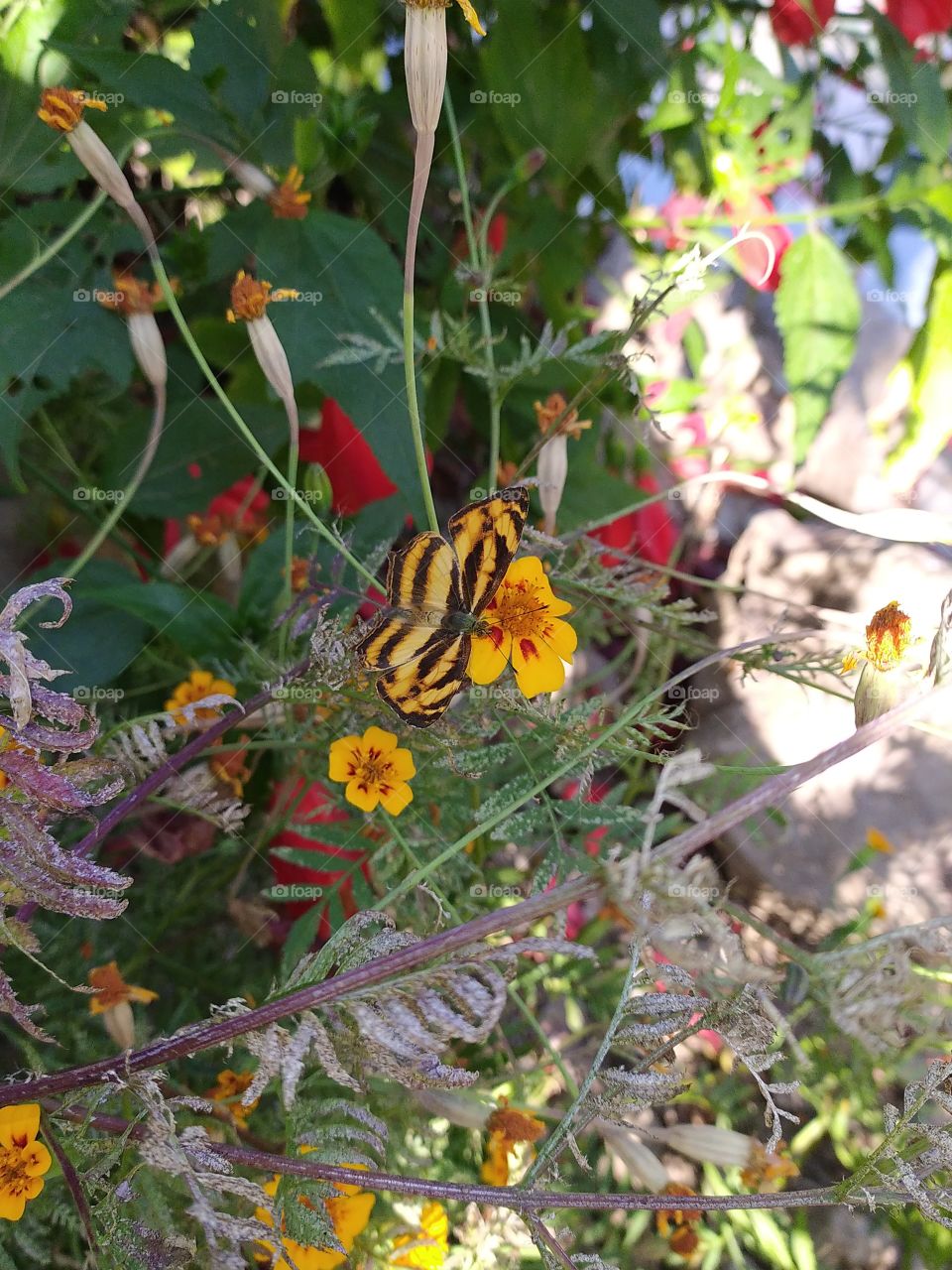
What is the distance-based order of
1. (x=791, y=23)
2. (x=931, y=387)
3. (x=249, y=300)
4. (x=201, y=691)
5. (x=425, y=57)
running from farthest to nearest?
(x=931, y=387)
(x=791, y=23)
(x=201, y=691)
(x=249, y=300)
(x=425, y=57)

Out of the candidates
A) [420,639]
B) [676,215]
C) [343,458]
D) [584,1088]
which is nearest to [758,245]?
[676,215]

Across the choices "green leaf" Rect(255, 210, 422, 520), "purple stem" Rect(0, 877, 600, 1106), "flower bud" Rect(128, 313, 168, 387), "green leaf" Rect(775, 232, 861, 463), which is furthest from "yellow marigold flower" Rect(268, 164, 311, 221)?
"purple stem" Rect(0, 877, 600, 1106)

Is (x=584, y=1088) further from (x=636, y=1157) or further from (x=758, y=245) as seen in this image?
(x=758, y=245)

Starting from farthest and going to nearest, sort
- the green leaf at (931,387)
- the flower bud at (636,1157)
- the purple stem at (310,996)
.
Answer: the green leaf at (931,387) < the flower bud at (636,1157) < the purple stem at (310,996)

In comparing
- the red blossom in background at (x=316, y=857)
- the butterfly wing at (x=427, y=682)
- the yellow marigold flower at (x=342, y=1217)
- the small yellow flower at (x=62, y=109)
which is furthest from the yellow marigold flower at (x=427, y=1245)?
the small yellow flower at (x=62, y=109)

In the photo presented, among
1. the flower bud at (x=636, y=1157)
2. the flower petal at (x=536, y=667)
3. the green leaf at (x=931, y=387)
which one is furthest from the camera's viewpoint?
the green leaf at (x=931, y=387)

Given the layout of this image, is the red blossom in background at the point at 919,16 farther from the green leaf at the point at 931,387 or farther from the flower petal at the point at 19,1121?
the flower petal at the point at 19,1121
